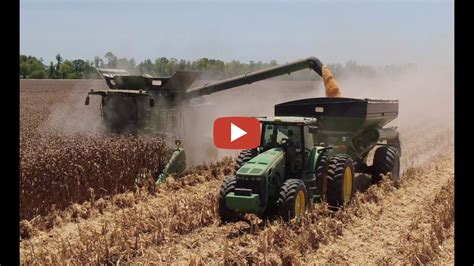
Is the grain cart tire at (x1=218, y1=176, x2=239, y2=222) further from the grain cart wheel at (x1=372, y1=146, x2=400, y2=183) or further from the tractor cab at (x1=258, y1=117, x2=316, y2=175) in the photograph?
the grain cart wheel at (x1=372, y1=146, x2=400, y2=183)

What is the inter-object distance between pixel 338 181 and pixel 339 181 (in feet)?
0.06

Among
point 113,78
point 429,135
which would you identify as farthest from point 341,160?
point 429,135

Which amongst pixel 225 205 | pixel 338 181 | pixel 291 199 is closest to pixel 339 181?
pixel 338 181

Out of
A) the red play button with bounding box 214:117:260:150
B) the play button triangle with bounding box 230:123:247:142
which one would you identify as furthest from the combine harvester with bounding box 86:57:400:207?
the play button triangle with bounding box 230:123:247:142

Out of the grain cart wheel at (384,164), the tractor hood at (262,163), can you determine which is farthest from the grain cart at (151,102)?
the tractor hood at (262,163)

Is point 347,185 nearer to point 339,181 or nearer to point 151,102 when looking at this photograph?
point 339,181

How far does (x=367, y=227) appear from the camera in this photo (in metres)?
7.82

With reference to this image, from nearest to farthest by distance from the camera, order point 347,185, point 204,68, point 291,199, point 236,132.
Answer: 1. point 291,199
2. point 347,185
3. point 236,132
4. point 204,68

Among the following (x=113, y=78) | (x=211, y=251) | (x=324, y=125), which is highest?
(x=113, y=78)

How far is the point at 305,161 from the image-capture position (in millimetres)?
8438

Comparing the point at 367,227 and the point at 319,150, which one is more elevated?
the point at 319,150
